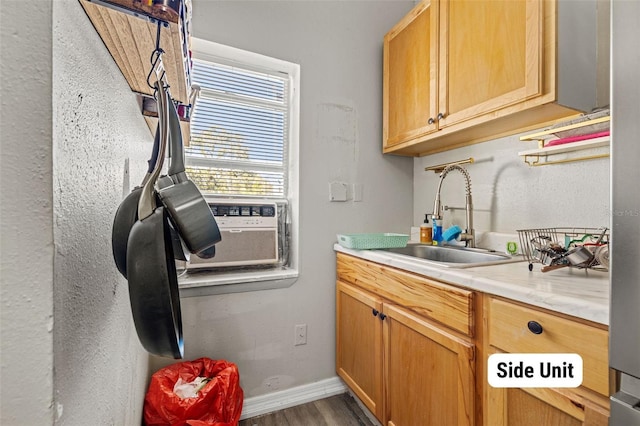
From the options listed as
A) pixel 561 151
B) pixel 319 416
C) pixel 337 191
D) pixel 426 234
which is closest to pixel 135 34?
pixel 337 191

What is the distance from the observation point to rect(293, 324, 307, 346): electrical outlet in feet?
5.66

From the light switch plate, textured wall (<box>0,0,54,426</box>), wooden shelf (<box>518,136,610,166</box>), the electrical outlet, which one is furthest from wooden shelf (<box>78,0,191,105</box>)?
the electrical outlet

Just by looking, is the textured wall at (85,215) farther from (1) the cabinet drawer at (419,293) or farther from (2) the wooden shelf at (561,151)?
(2) the wooden shelf at (561,151)

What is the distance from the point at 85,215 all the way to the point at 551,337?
38.7 inches

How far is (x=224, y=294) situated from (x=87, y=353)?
46.4 inches

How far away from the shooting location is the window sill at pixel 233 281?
4.94 ft

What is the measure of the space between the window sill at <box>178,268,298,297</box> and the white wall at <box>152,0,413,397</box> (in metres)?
0.04

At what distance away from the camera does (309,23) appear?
1.77m

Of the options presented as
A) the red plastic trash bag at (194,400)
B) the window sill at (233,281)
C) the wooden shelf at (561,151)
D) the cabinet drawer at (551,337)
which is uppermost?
the wooden shelf at (561,151)

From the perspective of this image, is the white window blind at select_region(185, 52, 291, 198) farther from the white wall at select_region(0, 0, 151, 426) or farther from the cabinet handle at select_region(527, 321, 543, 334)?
the cabinet handle at select_region(527, 321, 543, 334)

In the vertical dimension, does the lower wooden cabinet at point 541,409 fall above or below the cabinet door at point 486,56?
below

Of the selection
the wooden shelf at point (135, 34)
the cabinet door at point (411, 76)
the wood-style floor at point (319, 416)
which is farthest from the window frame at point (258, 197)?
the wooden shelf at point (135, 34)

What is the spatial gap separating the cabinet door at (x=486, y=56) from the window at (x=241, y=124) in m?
0.84

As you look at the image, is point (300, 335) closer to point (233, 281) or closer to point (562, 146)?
point (233, 281)
